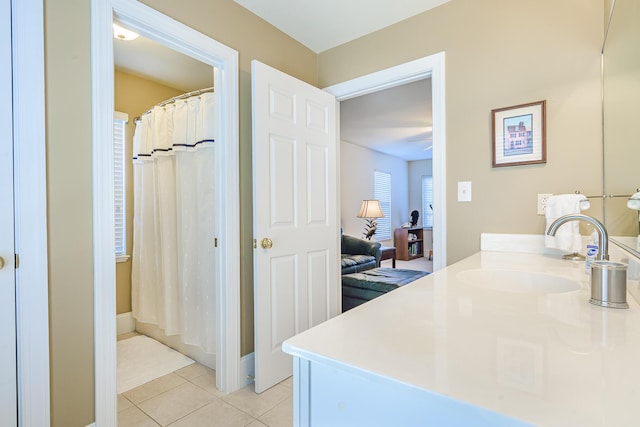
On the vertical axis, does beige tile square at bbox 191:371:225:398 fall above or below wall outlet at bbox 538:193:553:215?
below

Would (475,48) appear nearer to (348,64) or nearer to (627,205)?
(348,64)

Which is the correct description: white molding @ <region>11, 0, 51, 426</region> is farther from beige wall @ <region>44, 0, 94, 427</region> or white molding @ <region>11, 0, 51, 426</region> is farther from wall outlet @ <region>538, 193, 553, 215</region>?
wall outlet @ <region>538, 193, 553, 215</region>

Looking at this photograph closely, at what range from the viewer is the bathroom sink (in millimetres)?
1183

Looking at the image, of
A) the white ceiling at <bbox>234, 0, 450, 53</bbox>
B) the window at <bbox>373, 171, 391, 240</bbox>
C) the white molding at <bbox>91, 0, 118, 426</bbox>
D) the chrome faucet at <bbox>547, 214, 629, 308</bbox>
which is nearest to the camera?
the chrome faucet at <bbox>547, 214, 629, 308</bbox>

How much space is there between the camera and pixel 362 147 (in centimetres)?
623

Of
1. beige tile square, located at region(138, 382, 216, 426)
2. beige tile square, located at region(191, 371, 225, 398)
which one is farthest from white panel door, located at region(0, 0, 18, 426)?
beige tile square, located at region(191, 371, 225, 398)

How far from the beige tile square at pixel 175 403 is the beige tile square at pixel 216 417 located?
0.16 ft

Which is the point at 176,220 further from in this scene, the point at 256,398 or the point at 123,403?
the point at 256,398

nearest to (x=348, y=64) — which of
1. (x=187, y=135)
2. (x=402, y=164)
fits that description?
(x=187, y=135)

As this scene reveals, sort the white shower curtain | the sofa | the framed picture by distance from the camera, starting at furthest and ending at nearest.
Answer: the sofa < the white shower curtain < the framed picture

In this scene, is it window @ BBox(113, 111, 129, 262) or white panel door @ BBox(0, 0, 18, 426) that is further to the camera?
window @ BBox(113, 111, 129, 262)

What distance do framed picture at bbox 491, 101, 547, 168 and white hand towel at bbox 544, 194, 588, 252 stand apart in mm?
295

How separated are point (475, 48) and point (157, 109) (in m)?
2.34

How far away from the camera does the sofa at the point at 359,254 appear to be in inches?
163
